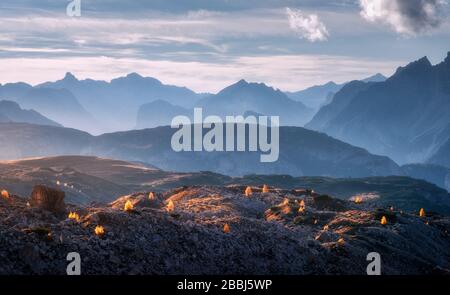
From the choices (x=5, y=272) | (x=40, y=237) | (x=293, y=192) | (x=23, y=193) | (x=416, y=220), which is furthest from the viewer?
(x=23, y=193)

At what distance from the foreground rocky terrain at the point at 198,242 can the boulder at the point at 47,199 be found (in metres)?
0.07

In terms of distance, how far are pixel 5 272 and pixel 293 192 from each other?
1971 inches

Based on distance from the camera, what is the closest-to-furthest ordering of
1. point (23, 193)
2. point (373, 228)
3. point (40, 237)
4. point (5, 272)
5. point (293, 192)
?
point (5, 272)
point (40, 237)
point (373, 228)
point (293, 192)
point (23, 193)

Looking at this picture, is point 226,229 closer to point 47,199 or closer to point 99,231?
point 99,231

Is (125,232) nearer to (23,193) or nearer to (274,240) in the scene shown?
(274,240)

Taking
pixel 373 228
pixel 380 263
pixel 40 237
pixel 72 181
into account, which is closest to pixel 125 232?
pixel 40 237

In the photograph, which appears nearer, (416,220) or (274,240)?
(274,240)

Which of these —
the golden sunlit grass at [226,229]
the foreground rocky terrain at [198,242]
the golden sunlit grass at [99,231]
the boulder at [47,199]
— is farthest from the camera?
the golden sunlit grass at [226,229]

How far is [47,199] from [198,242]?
10.7m

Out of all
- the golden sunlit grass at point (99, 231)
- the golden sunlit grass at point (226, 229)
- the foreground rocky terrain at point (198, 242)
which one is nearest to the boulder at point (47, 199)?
the foreground rocky terrain at point (198, 242)

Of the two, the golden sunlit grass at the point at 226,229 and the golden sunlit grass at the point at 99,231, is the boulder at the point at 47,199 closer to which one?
the golden sunlit grass at the point at 99,231

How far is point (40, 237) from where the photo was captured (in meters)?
28.2

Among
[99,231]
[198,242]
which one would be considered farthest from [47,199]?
[198,242]

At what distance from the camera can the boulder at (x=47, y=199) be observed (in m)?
35.1
